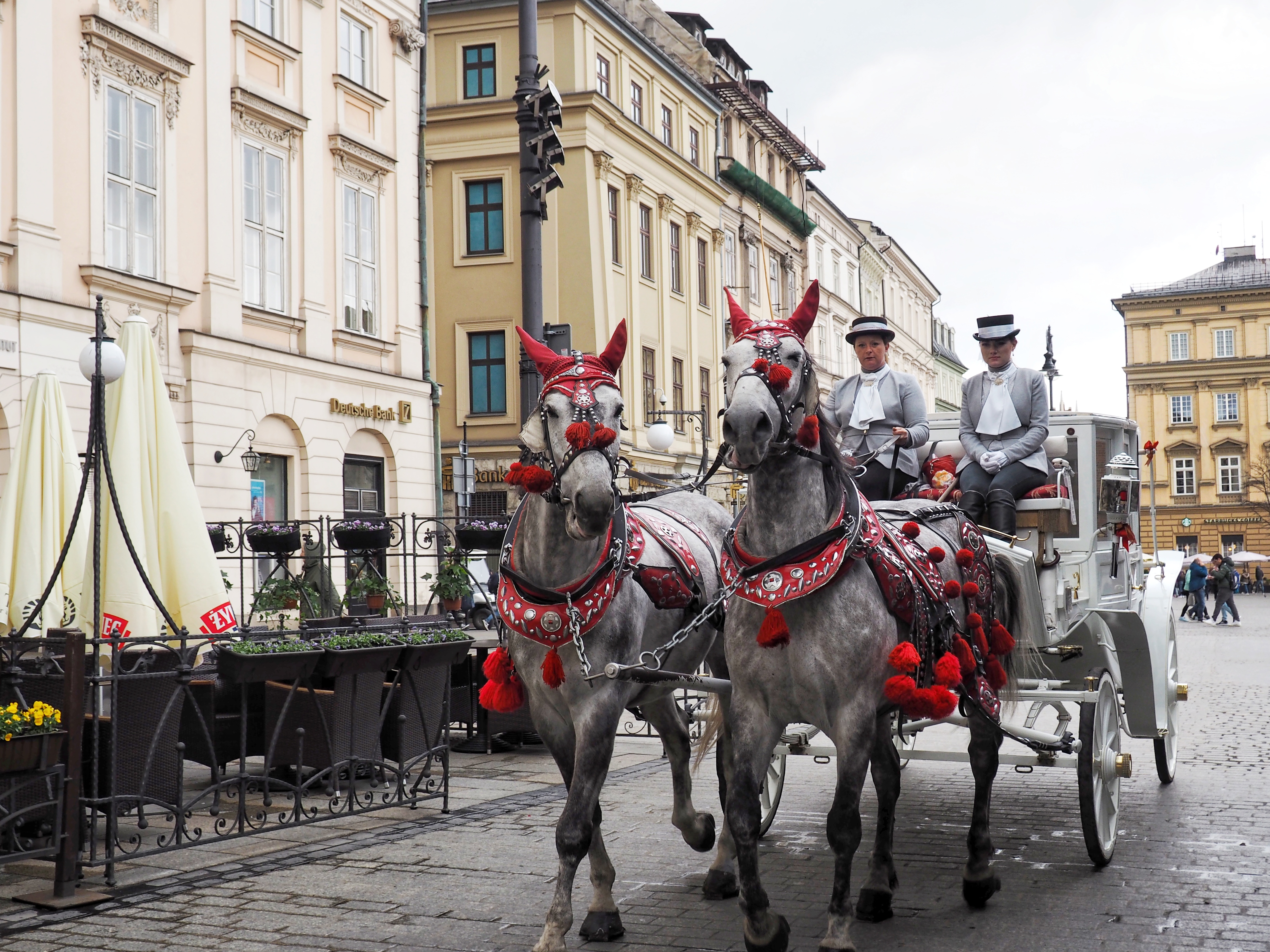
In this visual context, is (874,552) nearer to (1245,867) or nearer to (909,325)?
(1245,867)

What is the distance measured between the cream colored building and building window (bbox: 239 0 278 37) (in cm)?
4

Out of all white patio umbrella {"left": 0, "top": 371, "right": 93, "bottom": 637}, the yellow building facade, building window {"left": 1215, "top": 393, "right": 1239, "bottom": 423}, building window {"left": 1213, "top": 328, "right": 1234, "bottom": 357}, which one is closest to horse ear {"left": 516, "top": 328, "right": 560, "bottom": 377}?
white patio umbrella {"left": 0, "top": 371, "right": 93, "bottom": 637}

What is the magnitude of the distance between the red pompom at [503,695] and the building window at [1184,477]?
77048mm

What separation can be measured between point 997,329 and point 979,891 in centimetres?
325

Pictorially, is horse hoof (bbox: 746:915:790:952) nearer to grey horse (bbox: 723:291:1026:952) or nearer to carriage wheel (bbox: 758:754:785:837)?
grey horse (bbox: 723:291:1026:952)

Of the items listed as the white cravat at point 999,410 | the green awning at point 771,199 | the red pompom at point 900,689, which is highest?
the green awning at point 771,199

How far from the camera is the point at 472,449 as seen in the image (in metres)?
32.9

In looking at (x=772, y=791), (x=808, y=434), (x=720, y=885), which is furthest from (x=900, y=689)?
(x=772, y=791)

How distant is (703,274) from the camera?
40.7 m

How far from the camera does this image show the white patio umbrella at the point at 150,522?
8656mm

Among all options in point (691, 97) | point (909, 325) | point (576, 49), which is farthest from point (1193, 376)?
point (576, 49)

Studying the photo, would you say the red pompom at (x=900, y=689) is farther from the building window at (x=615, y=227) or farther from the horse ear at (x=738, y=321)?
the building window at (x=615, y=227)

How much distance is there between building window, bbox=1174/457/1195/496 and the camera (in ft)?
249

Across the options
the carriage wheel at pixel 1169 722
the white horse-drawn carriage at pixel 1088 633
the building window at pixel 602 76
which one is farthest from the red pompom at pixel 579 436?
the building window at pixel 602 76
